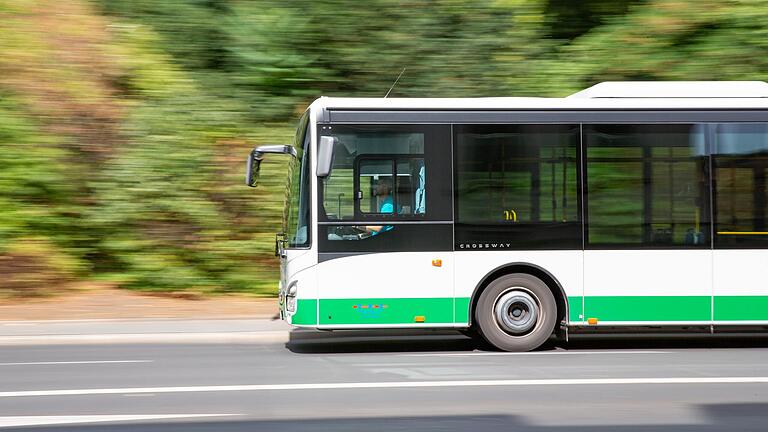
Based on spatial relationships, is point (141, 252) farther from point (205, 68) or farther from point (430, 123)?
point (430, 123)

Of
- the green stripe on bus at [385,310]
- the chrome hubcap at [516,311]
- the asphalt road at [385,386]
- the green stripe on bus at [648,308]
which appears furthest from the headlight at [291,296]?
the green stripe on bus at [648,308]

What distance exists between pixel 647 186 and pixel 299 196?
4.12 metres

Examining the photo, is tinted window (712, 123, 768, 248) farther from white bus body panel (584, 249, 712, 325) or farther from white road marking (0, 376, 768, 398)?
white road marking (0, 376, 768, 398)

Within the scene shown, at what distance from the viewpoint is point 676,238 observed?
451 inches

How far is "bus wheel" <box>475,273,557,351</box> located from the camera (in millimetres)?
11438

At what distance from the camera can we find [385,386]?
8.96 meters

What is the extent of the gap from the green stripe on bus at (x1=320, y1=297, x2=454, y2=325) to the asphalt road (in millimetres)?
438

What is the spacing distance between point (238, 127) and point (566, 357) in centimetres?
927

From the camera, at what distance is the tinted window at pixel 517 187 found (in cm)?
1138

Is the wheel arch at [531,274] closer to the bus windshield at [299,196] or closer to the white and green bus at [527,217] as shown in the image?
the white and green bus at [527,217]

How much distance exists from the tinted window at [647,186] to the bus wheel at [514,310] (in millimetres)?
872

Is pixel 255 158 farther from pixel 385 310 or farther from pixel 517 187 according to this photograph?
pixel 517 187

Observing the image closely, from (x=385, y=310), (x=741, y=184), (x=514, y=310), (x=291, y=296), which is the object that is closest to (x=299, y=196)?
(x=291, y=296)

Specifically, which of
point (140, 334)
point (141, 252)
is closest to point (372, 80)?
point (141, 252)
